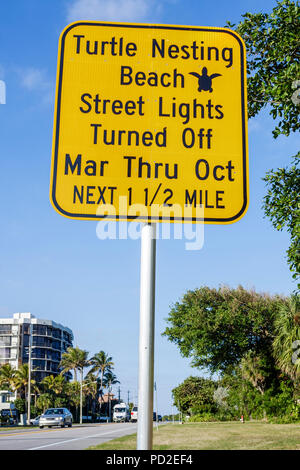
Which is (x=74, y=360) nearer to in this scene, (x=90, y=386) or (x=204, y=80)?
(x=90, y=386)

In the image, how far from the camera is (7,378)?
281 feet

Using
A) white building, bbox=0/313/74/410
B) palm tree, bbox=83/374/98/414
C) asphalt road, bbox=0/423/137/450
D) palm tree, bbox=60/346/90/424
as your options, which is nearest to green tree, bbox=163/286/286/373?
asphalt road, bbox=0/423/137/450

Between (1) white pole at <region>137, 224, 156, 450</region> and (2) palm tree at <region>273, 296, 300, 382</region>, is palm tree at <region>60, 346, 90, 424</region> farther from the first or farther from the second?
(1) white pole at <region>137, 224, 156, 450</region>

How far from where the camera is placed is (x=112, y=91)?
7.79 feet

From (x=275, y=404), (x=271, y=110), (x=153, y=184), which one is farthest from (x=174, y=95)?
(x=275, y=404)

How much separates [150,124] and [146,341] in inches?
39.2

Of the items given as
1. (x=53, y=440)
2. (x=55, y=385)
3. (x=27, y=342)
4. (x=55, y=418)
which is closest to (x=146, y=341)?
A: (x=53, y=440)

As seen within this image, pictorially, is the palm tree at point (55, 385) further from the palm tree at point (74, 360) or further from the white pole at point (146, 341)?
the white pole at point (146, 341)

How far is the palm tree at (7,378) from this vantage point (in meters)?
85.1

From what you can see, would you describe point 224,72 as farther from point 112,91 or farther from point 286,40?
point 286,40

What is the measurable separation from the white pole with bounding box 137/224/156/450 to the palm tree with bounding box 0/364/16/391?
89.2 metres

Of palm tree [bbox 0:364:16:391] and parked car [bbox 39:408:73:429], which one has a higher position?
parked car [bbox 39:408:73:429]

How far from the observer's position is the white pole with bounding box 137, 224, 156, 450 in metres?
1.90

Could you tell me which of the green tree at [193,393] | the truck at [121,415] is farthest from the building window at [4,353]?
the green tree at [193,393]
